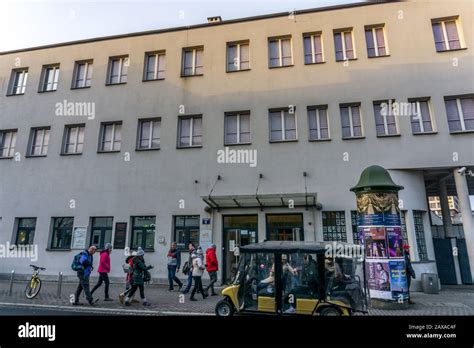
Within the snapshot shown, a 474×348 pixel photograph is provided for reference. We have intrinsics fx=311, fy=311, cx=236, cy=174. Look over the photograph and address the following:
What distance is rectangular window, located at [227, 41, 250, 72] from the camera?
1709 centimetres

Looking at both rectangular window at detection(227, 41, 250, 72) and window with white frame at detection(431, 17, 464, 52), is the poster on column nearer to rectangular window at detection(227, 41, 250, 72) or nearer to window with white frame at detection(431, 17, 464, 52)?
window with white frame at detection(431, 17, 464, 52)

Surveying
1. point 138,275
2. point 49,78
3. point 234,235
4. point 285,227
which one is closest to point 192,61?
point 49,78

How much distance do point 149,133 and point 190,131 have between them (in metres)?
2.37

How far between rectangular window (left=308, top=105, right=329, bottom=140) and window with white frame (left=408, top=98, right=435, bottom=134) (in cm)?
390

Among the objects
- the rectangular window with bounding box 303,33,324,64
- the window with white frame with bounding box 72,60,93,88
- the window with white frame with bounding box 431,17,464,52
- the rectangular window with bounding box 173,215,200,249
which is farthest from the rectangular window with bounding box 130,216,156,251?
the window with white frame with bounding box 431,17,464,52

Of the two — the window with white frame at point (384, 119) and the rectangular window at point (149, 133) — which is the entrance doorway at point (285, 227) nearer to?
the window with white frame at point (384, 119)

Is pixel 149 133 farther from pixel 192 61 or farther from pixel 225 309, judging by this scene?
pixel 225 309

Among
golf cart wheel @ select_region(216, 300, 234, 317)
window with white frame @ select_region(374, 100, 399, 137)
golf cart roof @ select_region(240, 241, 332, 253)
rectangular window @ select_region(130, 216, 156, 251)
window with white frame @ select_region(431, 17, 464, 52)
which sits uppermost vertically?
window with white frame @ select_region(431, 17, 464, 52)

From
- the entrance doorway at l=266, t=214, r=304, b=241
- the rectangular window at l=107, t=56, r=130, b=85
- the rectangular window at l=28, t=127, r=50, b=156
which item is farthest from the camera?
the rectangular window at l=107, t=56, r=130, b=85

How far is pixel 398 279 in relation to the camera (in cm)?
963

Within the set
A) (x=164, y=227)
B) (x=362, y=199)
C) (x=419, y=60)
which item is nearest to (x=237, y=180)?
(x=164, y=227)

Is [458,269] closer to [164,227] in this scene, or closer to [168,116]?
[164,227]

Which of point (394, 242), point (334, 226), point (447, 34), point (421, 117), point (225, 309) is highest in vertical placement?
point (447, 34)

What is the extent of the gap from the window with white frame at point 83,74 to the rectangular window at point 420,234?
62.8 ft
